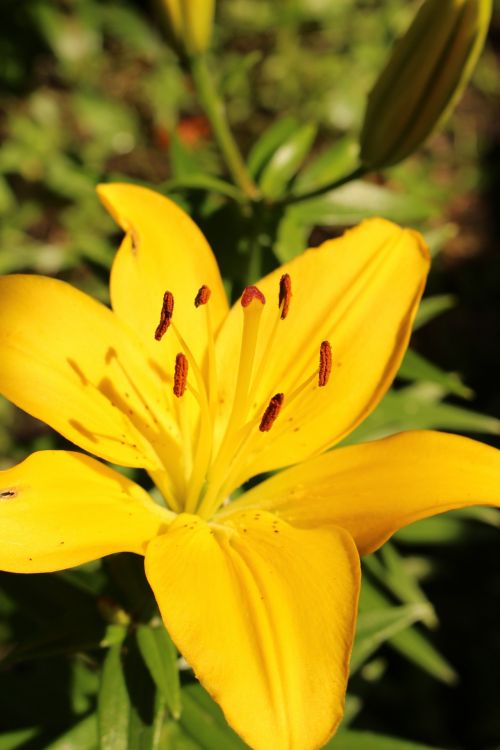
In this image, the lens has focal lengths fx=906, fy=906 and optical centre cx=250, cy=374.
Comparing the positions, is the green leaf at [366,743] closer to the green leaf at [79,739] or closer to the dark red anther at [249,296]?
the green leaf at [79,739]

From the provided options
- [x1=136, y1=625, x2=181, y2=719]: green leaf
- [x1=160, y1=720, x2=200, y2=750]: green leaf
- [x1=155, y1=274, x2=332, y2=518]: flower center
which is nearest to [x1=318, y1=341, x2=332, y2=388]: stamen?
[x1=155, y1=274, x2=332, y2=518]: flower center

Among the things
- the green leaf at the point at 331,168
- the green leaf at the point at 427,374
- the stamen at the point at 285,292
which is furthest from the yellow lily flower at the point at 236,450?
the green leaf at the point at 331,168

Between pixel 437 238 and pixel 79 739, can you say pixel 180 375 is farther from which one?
pixel 437 238

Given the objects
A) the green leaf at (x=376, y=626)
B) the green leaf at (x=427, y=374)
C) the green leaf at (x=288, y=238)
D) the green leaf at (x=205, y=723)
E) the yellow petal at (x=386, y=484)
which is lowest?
the green leaf at (x=205, y=723)

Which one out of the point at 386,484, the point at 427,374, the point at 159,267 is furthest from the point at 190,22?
the point at 386,484

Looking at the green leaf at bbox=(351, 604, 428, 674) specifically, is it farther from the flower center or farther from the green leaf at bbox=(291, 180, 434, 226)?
the green leaf at bbox=(291, 180, 434, 226)

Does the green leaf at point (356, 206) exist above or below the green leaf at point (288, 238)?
above

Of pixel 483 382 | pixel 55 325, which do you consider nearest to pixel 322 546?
pixel 55 325

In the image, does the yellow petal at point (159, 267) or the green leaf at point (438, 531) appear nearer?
the yellow petal at point (159, 267)
